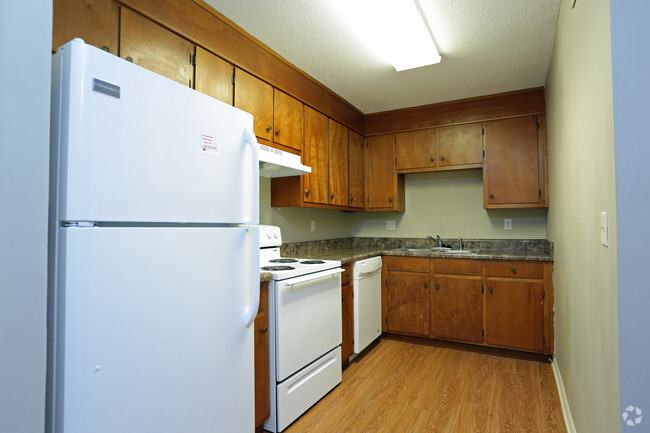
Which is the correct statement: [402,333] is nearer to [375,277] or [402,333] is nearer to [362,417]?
[375,277]

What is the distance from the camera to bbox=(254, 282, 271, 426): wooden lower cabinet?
1.85 metres

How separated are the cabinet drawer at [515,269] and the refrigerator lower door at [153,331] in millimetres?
2341

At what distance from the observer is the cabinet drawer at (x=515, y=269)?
2951 millimetres

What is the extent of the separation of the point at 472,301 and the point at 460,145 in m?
1.48

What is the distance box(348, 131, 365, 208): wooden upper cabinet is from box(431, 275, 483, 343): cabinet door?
111 cm

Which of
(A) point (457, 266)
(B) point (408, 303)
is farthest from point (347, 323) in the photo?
(A) point (457, 266)

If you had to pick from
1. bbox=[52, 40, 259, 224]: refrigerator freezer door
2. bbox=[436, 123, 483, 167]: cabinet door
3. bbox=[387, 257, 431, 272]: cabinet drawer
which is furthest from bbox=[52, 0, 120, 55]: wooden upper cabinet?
bbox=[436, 123, 483, 167]: cabinet door

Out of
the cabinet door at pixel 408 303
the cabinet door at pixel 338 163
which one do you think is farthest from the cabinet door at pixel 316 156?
the cabinet door at pixel 408 303

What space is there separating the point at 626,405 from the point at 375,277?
2443 mm

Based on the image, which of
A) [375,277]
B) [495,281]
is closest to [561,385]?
[495,281]

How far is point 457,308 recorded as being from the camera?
323cm

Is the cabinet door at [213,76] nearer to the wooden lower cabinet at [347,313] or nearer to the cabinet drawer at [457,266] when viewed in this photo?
the wooden lower cabinet at [347,313]

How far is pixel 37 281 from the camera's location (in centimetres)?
81

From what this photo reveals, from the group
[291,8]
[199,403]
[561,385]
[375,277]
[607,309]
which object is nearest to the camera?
[607,309]
